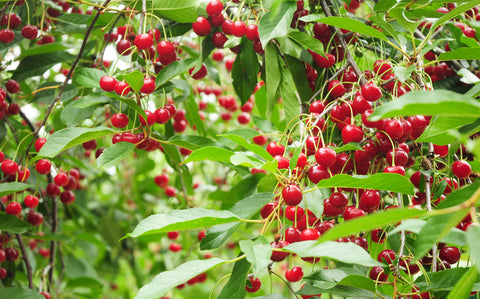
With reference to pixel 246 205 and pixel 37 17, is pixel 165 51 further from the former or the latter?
pixel 37 17

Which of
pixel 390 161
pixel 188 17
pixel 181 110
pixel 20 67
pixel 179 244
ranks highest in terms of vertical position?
pixel 188 17

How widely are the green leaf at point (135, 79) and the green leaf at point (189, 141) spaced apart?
0.18 m

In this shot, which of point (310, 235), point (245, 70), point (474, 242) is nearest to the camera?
point (474, 242)

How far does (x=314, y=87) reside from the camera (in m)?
1.32

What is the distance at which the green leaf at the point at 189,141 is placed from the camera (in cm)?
122

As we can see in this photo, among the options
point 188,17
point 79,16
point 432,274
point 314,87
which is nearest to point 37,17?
point 79,16

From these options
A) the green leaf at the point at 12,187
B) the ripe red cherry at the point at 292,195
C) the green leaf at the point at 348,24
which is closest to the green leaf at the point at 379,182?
→ the ripe red cherry at the point at 292,195

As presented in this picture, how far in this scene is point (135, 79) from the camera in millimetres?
1091

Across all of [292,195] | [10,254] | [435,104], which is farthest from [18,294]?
[435,104]

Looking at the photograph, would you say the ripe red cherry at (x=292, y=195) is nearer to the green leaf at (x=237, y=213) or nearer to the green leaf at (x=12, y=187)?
the green leaf at (x=237, y=213)

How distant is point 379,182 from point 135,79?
24.4 inches

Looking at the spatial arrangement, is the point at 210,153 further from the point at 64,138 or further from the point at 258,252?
the point at 64,138

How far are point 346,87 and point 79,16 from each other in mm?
943

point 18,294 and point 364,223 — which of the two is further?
point 18,294
